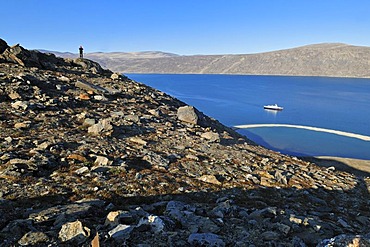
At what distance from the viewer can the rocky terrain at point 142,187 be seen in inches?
221

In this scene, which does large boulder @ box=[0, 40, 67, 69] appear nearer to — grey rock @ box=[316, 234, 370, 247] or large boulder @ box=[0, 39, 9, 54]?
large boulder @ box=[0, 39, 9, 54]

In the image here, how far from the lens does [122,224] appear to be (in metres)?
5.64

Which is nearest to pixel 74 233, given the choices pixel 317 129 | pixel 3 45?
pixel 3 45

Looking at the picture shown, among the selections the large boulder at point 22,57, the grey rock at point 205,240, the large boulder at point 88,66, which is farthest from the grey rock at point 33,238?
the large boulder at point 88,66

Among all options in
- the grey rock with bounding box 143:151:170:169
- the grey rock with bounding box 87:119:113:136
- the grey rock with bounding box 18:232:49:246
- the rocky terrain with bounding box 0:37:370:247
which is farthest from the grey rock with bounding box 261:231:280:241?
the grey rock with bounding box 87:119:113:136

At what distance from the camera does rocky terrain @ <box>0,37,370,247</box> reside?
561cm

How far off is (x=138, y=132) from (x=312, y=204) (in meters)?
8.47

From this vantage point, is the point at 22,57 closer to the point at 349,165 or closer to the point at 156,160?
Result: the point at 156,160

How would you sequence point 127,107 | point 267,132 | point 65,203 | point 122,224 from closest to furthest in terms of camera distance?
point 122,224
point 65,203
point 127,107
point 267,132

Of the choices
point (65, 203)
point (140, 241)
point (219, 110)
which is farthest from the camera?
point (219, 110)

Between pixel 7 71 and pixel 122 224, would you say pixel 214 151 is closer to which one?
pixel 122 224

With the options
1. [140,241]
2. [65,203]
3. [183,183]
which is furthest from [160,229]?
[183,183]

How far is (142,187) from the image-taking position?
27.3 feet

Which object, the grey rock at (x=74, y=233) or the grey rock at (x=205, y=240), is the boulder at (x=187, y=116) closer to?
the grey rock at (x=205, y=240)
